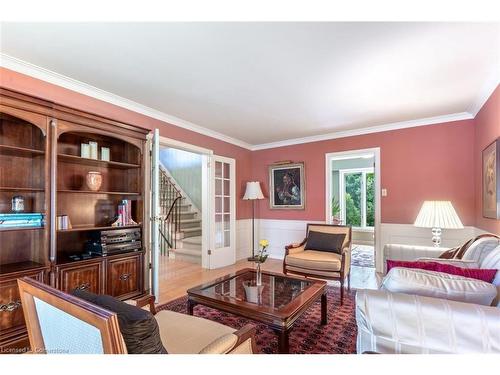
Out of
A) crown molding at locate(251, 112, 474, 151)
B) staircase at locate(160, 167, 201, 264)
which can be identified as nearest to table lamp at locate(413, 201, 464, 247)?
crown molding at locate(251, 112, 474, 151)

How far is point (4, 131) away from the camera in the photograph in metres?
2.20

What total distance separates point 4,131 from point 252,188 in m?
3.59

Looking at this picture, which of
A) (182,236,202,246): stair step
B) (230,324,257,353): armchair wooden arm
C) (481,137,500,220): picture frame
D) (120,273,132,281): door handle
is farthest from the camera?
(182,236,202,246): stair step

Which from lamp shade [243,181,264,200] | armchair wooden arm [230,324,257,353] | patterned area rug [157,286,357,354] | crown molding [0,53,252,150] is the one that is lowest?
patterned area rug [157,286,357,354]

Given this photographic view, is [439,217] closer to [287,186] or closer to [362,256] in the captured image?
[287,186]

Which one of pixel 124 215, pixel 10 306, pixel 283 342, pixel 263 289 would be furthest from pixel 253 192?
pixel 10 306

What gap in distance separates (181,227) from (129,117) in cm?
319

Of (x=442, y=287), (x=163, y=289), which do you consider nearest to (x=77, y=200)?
(x=163, y=289)

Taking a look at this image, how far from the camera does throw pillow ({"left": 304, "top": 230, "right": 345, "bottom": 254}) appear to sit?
3.54 meters

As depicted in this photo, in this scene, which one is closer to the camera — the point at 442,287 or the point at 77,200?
the point at 442,287

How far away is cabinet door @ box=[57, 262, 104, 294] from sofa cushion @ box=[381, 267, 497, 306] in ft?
8.01

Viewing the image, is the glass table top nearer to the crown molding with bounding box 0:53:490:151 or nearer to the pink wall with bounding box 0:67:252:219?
the pink wall with bounding box 0:67:252:219
